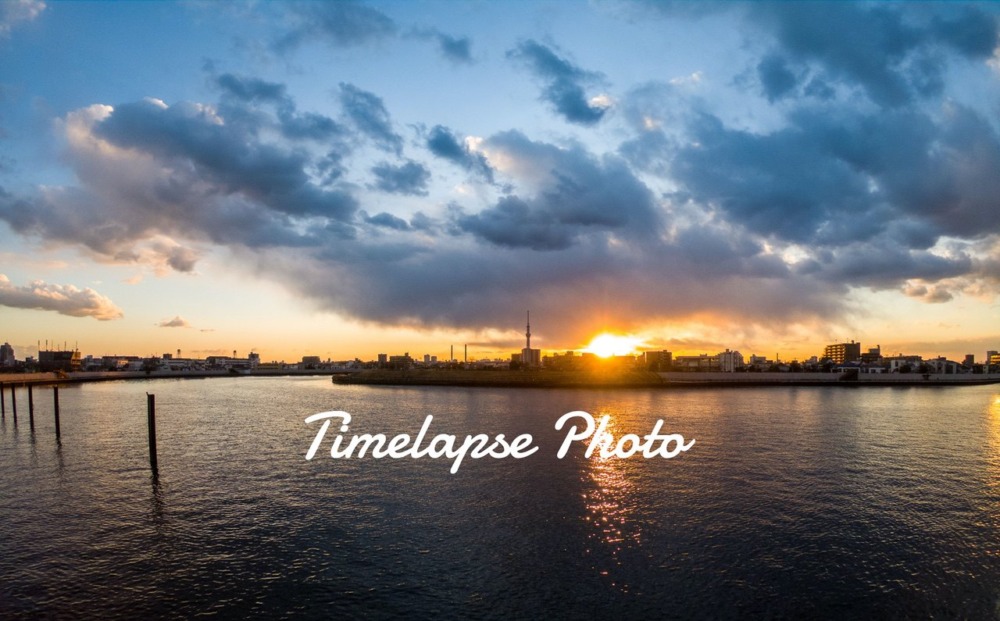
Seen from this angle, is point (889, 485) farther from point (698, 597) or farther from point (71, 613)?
point (71, 613)

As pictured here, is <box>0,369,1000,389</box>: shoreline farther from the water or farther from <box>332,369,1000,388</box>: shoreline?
the water

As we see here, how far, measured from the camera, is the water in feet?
58.0

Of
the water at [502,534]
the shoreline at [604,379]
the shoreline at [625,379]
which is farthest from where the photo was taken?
the shoreline at [625,379]

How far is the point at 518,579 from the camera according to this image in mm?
19250

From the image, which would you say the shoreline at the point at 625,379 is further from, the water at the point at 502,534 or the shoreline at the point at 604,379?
the water at the point at 502,534

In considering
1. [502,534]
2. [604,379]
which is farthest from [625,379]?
[502,534]

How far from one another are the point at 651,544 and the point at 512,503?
308 inches

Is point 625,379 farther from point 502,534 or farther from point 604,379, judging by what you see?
point 502,534

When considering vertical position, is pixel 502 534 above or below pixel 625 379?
above

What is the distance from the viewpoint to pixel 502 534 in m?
23.5

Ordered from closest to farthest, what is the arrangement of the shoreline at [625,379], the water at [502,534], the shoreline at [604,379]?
1. the water at [502,534]
2. the shoreline at [604,379]
3. the shoreline at [625,379]

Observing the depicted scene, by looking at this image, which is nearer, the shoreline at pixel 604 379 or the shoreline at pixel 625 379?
the shoreline at pixel 604 379

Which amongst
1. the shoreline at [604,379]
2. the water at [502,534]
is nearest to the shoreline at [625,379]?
→ the shoreline at [604,379]

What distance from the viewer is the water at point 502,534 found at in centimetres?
1767
